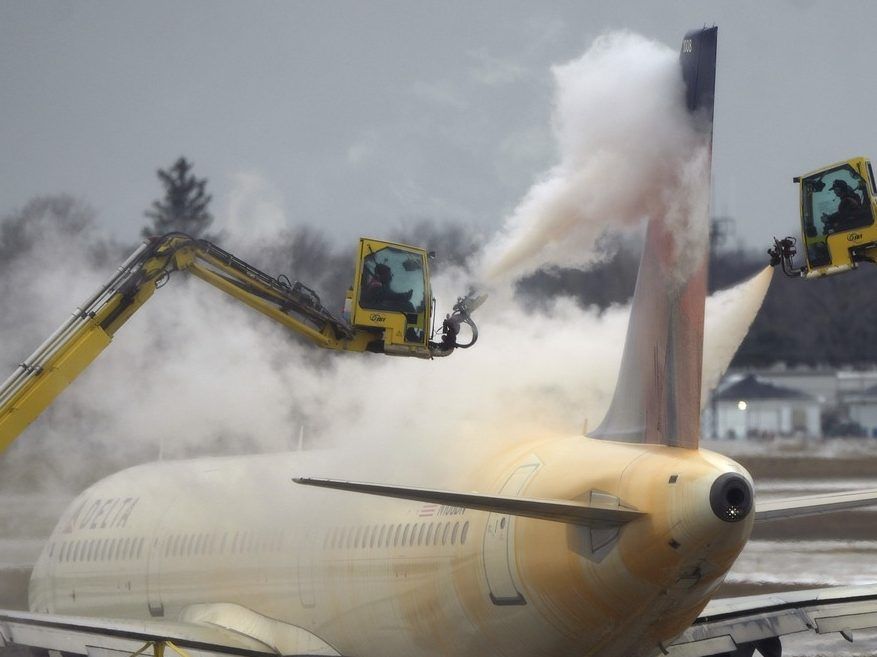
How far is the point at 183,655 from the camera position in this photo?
527 inches

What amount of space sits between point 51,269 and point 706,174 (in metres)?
10.1

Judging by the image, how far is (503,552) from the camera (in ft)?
40.3

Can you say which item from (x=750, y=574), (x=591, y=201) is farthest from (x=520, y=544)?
(x=750, y=574)

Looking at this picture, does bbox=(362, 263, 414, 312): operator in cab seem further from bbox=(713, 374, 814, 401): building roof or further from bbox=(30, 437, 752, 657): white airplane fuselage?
bbox=(713, 374, 814, 401): building roof

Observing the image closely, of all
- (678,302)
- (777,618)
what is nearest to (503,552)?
(678,302)

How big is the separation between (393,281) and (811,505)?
469 cm

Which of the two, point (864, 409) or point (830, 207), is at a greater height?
point (864, 409)

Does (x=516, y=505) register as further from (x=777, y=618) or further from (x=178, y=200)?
(x=178, y=200)

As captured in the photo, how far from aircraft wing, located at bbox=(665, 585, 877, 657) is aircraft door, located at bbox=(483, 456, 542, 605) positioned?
3.34 metres

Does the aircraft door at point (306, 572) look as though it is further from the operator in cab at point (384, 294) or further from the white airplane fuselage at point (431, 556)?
the operator in cab at point (384, 294)

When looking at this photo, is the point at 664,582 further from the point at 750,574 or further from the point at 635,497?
the point at 750,574

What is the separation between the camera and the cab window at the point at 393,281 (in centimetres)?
1441

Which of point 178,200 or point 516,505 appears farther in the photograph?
point 178,200

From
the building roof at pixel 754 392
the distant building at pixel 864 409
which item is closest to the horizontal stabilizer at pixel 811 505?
the distant building at pixel 864 409
